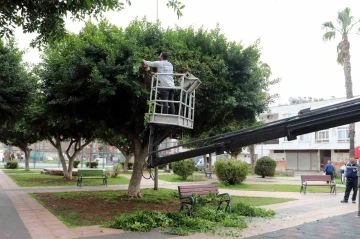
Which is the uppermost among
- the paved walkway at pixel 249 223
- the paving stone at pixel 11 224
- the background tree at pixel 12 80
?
the background tree at pixel 12 80

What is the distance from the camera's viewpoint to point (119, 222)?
8.86m

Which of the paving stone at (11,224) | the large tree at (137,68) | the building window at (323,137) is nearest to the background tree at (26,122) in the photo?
the large tree at (137,68)

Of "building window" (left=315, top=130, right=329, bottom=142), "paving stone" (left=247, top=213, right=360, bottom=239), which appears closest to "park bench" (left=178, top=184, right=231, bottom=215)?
"paving stone" (left=247, top=213, right=360, bottom=239)

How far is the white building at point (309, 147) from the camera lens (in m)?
44.5

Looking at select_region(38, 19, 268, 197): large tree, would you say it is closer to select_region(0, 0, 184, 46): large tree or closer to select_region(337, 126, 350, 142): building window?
select_region(0, 0, 184, 46): large tree

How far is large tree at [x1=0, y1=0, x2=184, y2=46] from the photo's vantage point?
559 cm

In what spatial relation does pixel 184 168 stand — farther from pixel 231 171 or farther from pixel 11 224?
pixel 11 224

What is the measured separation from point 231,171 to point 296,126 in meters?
16.7

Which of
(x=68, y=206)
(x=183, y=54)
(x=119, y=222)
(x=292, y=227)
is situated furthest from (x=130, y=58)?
(x=292, y=227)

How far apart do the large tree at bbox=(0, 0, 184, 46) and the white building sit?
3747cm

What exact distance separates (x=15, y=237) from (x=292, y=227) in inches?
259

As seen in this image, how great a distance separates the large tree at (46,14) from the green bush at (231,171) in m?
16.6

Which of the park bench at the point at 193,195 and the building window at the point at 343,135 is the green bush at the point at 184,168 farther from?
the building window at the point at 343,135

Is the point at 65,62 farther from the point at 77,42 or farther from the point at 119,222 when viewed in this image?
the point at 119,222
